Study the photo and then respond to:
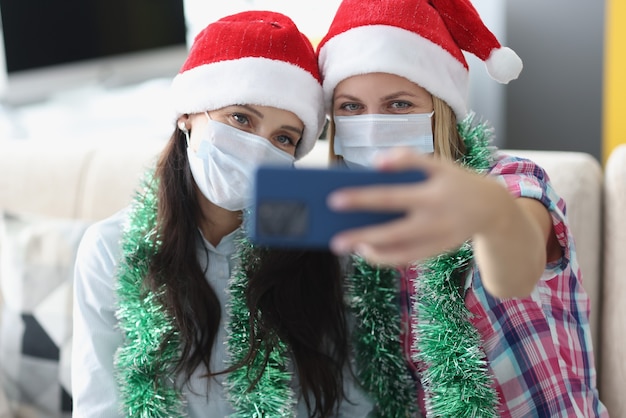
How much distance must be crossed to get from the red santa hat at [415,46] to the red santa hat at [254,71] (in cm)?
5

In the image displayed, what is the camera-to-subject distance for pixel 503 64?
120 centimetres

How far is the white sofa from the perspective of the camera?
4.66 ft

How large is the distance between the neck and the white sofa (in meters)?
0.36

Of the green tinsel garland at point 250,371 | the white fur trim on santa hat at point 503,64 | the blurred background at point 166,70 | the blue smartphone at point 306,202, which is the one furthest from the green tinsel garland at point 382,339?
the blurred background at point 166,70

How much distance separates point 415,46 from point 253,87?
0.84ft

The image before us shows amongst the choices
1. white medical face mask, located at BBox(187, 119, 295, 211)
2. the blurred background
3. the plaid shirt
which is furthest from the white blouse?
the blurred background

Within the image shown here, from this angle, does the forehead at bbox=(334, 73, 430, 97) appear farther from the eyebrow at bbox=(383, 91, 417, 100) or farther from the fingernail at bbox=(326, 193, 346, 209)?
the fingernail at bbox=(326, 193, 346, 209)

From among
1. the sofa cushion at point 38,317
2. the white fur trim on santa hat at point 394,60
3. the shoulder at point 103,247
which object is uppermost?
the white fur trim on santa hat at point 394,60

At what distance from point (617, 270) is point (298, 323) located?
1.99 feet

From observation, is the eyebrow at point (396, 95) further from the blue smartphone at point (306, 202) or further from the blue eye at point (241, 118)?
the blue smartphone at point (306, 202)

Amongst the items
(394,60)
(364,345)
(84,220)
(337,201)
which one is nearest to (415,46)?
(394,60)

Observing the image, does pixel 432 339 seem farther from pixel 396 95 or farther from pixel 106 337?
pixel 106 337

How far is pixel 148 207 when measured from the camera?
4.19 ft

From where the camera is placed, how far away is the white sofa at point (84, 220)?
Answer: 1419 mm
